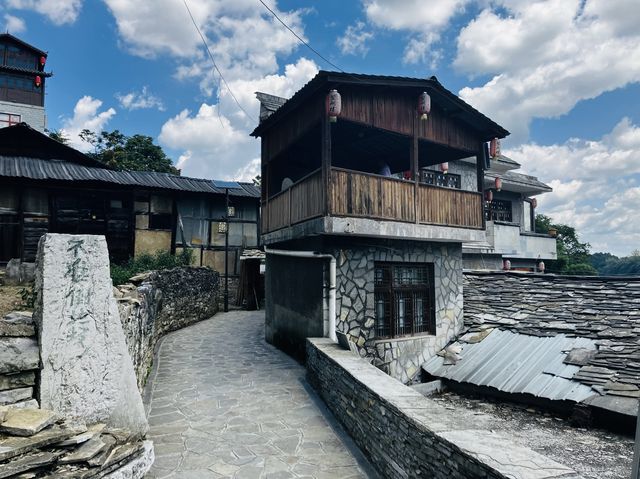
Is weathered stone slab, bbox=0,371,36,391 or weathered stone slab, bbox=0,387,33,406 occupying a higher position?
weathered stone slab, bbox=0,371,36,391

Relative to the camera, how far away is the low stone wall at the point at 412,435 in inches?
108

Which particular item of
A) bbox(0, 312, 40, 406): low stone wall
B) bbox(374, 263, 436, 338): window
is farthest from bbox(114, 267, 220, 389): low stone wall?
bbox(374, 263, 436, 338): window

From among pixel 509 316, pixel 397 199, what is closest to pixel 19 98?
pixel 397 199

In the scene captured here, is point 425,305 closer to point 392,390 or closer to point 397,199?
point 397,199

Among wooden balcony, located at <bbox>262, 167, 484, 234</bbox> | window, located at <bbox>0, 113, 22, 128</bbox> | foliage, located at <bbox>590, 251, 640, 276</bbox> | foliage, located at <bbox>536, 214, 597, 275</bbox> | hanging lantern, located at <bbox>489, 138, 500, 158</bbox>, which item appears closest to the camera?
wooden balcony, located at <bbox>262, 167, 484, 234</bbox>

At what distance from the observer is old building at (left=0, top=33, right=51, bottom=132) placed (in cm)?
2828

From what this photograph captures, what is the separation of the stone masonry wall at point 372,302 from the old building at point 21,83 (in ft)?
102

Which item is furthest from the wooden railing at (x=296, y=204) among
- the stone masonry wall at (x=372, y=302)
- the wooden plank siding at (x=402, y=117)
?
the wooden plank siding at (x=402, y=117)

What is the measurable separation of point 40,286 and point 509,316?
31.9 ft

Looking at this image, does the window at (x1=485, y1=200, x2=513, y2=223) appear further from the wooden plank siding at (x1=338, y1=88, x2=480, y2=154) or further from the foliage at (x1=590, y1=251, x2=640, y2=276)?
the foliage at (x1=590, y1=251, x2=640, y2=276)

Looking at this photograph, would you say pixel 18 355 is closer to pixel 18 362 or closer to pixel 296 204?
pixel 18 362

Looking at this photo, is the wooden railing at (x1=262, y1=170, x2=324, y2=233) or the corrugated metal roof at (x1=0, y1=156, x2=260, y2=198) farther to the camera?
the corrugated metal roof at (x1=0, y1=156, x2=260, y2=198)

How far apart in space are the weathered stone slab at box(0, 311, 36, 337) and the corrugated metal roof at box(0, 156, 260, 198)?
1350cm

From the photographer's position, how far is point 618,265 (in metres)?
58.5
